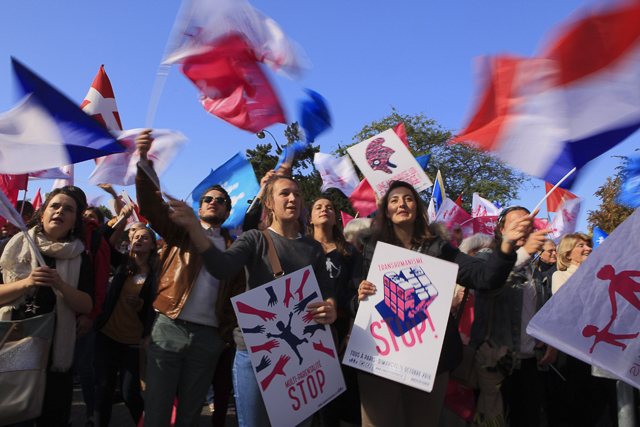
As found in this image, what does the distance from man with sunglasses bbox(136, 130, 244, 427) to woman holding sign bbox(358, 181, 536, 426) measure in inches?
39.3

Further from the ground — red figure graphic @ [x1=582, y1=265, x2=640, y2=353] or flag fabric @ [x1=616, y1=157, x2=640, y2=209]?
flag fabric @ [x1=616, y1=157, x2=640, y2=209]

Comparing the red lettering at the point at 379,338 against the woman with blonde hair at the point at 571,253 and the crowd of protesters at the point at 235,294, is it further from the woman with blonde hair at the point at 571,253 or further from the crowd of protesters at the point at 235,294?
the woman with blonde hair at the point at 571,253

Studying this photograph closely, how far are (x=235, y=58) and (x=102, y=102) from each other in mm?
2724

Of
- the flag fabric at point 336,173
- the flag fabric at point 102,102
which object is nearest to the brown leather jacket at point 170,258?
the flag fabric at point 102,102

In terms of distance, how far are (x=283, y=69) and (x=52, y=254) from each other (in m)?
1.98

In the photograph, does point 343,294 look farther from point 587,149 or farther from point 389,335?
point 587,149

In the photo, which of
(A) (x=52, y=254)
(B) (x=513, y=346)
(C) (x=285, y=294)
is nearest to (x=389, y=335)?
(C) (x=285, y=294)

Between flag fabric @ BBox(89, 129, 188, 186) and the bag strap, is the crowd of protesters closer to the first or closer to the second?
the bag strap

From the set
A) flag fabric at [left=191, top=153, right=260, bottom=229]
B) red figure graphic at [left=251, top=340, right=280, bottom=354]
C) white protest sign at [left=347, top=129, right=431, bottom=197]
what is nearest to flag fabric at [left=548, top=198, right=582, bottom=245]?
white protest sign at [left=347, top=129, right=431, bottom=197]

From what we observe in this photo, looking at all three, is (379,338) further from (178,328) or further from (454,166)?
(454,166)

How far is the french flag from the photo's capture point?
7.46 ft

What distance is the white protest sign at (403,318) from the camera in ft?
8.39

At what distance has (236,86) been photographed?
3.15 metres

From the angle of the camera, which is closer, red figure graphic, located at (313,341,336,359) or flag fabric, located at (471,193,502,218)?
red figure graphic, located at (313,341,336,359)
